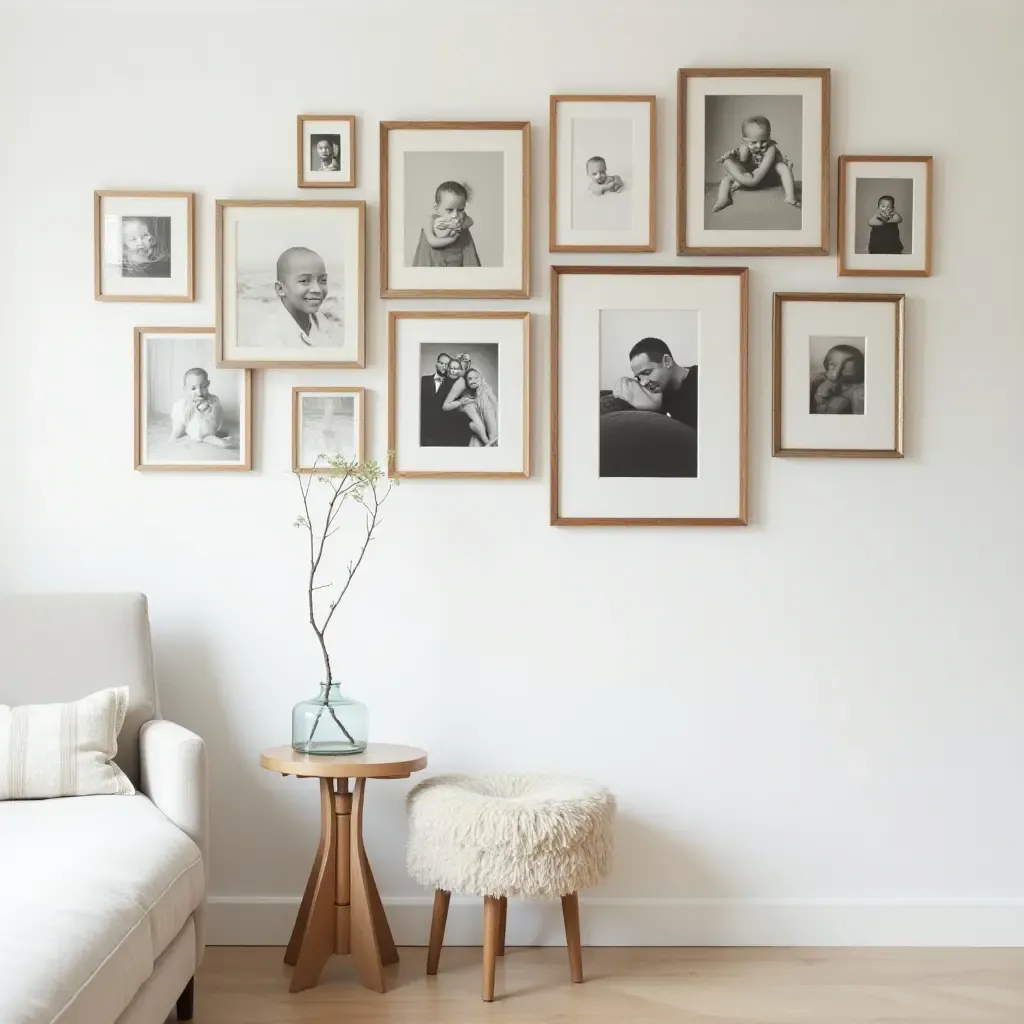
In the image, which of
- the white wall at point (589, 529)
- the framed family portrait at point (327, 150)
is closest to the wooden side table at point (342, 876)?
the white wall at point (589, 529)

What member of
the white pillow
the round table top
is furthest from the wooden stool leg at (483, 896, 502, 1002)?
the white pillow

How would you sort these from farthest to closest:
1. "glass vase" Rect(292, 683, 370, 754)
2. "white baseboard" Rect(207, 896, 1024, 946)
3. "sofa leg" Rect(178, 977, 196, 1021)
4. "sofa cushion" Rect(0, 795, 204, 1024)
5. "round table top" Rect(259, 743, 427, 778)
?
"white baseboard" Rect(207, 896, 1024, 946)
"glass vase" Rect(292, 683, 370, 754)
"round table top" Rect(259, 743, 427, 778)
"sofa leg" Rect(178, 977, 196, 1021)
"sofa cushion" Rect(0, 795, 204, 1024)

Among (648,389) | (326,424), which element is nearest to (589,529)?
(648,389)

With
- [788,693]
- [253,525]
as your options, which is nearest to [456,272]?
[253,525]

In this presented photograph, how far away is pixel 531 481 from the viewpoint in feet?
9.68

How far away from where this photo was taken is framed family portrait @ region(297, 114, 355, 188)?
293cm

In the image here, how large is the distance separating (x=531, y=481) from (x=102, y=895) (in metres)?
1.53

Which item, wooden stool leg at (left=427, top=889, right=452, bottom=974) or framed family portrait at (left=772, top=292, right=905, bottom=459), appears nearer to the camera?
wooden stool leg at (left=427, top=889, right=452, bottom=974)

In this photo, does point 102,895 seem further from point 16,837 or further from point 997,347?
point 997,347

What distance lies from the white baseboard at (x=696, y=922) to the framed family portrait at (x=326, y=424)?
3.79 feet

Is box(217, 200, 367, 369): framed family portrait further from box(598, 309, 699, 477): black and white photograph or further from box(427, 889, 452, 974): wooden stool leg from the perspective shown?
box(427, 889, 452, 974): wooden stool leg

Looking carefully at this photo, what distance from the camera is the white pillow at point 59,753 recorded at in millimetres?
2379

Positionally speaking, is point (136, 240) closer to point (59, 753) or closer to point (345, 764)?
point (59, 753)

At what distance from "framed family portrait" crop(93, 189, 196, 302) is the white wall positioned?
1.6 inches
